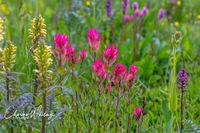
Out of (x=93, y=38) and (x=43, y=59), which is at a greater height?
(x=93, y=38)

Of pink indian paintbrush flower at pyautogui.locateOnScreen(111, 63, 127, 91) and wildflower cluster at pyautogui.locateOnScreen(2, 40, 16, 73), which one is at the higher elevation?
wildflower cluster at pyautogui.locateOnScreen(2, 40, 16, 73)

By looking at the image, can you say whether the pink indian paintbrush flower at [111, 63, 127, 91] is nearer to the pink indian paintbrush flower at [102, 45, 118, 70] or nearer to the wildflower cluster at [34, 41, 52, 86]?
the pink indian paintbrush flower at [102, 45, 118, 70]

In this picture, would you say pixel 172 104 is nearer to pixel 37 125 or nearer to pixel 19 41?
pixel 37 125

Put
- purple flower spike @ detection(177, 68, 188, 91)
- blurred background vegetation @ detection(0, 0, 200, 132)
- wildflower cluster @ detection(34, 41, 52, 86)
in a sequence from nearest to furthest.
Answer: wildflower cluster @ detection(34, 41, 52, 86) → purple flower spike @ detection(177, 68, 188, 91) → blurred background vegetation @ detection(0, 0, 200, 132)

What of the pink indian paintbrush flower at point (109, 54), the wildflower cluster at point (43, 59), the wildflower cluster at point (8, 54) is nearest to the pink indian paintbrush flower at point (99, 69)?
the pink indian paintbrush flower at point (109, 54)

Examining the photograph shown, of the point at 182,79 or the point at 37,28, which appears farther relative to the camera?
the point at 182,79

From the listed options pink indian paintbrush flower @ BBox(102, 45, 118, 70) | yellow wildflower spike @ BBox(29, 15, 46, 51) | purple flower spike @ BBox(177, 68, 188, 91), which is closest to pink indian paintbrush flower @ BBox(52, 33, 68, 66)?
yellow wildflower spike @ BBox(29, 15, 46, 51)

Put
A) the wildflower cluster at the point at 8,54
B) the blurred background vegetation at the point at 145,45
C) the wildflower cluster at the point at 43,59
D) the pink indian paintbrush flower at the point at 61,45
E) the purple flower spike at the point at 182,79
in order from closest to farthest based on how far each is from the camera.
Result: the wildflower cluster at the point at 43,59, the wildflower cluster at the point at 8,54, the pink indian paintbrush flower at the point at 61,45, the purple flower spike at the point at 182,79, the blurred background vegetation at the point at 145,45
